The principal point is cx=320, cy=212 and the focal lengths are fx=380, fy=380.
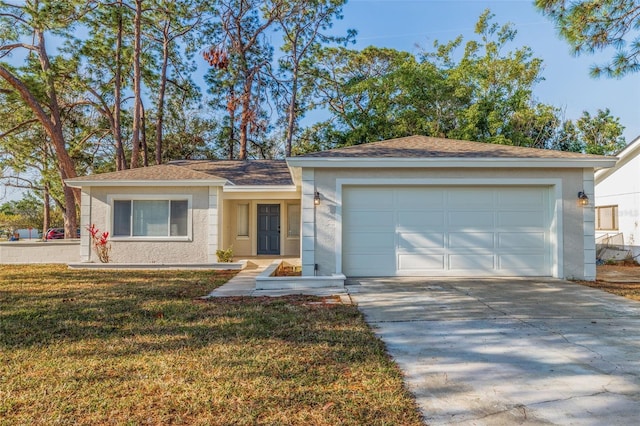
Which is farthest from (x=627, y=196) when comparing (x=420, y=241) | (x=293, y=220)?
(x=293, y=220)

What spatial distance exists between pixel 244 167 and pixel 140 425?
13.3m

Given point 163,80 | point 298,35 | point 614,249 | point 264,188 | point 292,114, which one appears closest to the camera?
point 264,188

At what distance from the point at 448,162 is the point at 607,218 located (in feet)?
32.6

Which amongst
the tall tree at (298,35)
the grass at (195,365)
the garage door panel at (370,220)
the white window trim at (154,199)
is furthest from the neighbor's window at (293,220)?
the tall tree at (298,35)

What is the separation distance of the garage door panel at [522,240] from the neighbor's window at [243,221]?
8.69 metres

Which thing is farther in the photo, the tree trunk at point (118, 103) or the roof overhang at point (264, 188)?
the tree trunk at point (118, 103)

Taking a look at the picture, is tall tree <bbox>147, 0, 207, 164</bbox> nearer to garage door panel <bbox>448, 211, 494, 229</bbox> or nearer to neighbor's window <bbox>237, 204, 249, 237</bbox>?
neighbor's window <bbox>237, 204, 249, 237</bbox>

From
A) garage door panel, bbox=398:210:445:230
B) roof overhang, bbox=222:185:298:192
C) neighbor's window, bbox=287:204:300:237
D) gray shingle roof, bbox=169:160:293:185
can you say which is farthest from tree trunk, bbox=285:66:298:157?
garage door panel, bbox=398:210:445:230

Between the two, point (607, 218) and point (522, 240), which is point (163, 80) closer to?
point (522, 240)

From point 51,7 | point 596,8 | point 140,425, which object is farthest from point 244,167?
point 140,425

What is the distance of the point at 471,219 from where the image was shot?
8.43 m

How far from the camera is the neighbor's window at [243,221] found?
1395cm

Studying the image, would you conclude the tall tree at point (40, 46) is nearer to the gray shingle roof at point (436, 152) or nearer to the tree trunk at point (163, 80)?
the tree trunk at point (163, 80)

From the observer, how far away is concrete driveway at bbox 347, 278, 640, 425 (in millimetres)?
2654
